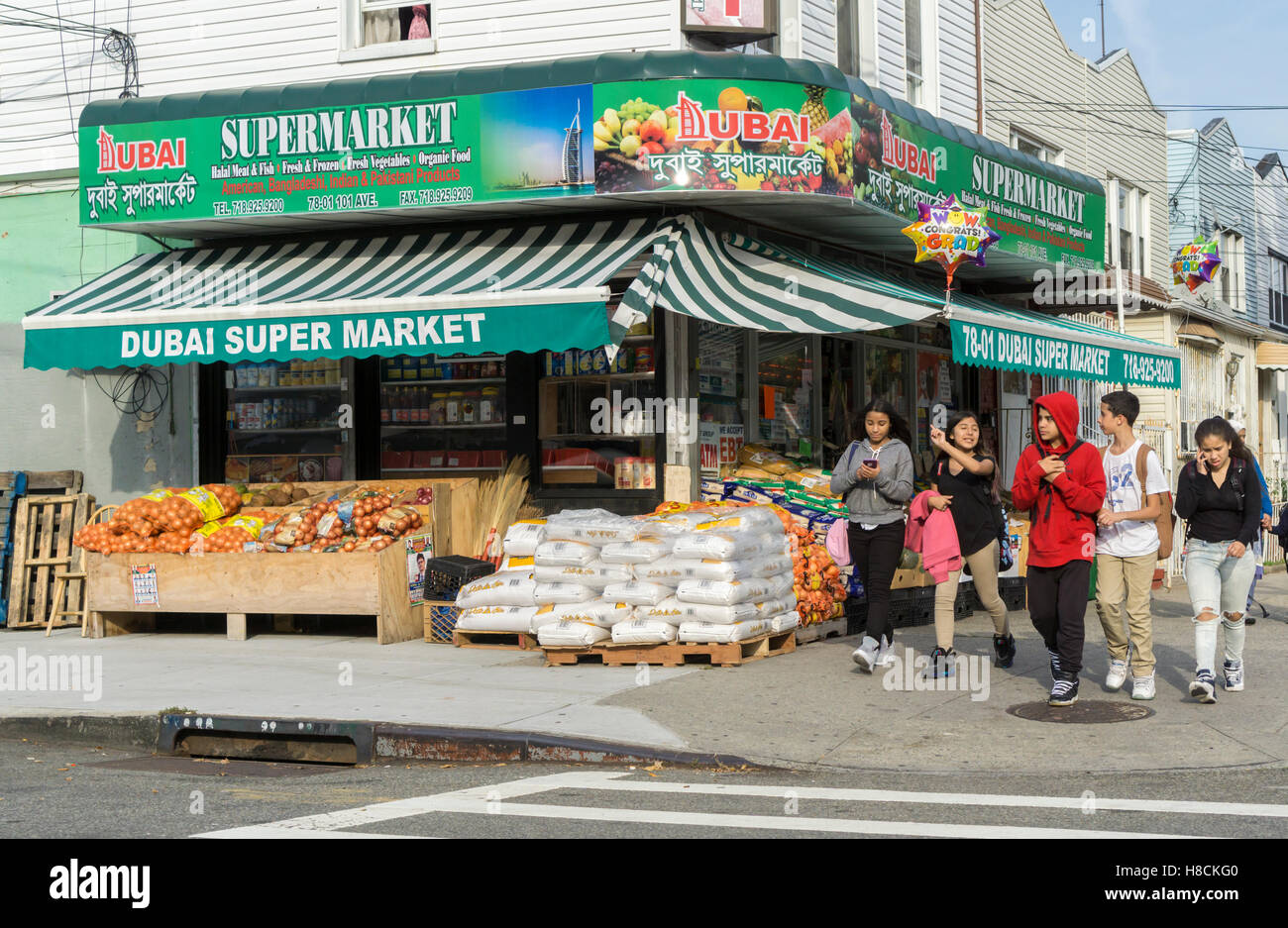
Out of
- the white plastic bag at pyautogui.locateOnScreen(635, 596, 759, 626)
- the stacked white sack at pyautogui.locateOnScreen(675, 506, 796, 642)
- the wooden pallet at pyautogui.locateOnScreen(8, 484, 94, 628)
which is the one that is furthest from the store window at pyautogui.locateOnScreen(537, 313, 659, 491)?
the wooden pallet at pyautogui.locateOnScreen(8, 484, 94, 628)

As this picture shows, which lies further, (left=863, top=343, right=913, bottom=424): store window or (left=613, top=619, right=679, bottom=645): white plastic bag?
(left=863, top=343, right=913, bottom=424): store window

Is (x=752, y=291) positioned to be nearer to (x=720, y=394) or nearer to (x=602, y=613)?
(x=720, y=394)

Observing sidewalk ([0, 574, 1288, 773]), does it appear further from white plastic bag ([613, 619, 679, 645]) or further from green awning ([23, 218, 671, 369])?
green awning ([23, 218, 671, 369])

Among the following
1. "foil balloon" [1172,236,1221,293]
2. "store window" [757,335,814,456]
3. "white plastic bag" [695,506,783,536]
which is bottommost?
"white plastic bag" [695,506,783,536]

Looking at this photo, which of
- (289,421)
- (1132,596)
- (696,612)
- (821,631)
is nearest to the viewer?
(1132,596)

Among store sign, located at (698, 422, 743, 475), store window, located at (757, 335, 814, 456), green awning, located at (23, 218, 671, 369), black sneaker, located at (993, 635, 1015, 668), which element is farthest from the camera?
store window, located at (757, 335, 814, 456)

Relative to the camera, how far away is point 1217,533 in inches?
349

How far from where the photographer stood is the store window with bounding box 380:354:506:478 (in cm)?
1403

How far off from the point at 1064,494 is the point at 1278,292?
31029mm

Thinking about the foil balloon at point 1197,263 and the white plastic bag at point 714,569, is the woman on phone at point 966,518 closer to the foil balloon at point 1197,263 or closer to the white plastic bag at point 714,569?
the white plastic bag at point 714,569

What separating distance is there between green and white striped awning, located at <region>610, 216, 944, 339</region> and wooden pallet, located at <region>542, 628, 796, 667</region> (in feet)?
8.15

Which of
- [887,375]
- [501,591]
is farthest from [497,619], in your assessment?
[887,375]

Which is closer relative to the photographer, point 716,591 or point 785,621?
point 716,591
